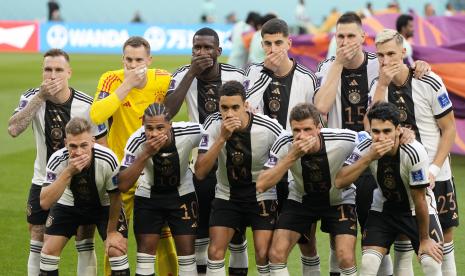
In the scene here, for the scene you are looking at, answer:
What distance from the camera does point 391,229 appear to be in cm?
729

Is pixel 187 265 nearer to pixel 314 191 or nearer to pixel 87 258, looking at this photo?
pixel 87 258

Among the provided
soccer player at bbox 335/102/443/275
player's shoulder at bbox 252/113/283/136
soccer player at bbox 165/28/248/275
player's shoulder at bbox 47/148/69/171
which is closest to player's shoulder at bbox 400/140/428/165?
soccer player at bbox 335/102/443/275

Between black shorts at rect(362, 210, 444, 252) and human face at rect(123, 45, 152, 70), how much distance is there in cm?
233

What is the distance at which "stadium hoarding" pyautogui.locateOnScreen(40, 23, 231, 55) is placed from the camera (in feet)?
127

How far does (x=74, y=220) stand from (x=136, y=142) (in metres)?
0.82

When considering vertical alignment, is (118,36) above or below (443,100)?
above

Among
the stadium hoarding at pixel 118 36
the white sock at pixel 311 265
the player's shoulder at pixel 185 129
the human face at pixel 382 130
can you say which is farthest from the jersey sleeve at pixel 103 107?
the stadium hoarding at pixel 118 36

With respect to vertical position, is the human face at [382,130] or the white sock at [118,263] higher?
the human face at [382,130]

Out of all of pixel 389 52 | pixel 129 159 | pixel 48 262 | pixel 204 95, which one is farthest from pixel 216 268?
pixel 389 52

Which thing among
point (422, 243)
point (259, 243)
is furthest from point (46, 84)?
point (422, 243)

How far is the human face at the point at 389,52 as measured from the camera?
7.51 meters

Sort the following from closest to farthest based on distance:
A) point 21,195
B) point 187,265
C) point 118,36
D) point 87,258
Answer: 1. point 187,265
2. point 87,258
3. point 21,195
4. point 118,36

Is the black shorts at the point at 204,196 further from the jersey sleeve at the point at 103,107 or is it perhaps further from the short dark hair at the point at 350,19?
the short dark hair at the point at 350,19

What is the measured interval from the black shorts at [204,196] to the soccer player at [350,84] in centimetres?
111
